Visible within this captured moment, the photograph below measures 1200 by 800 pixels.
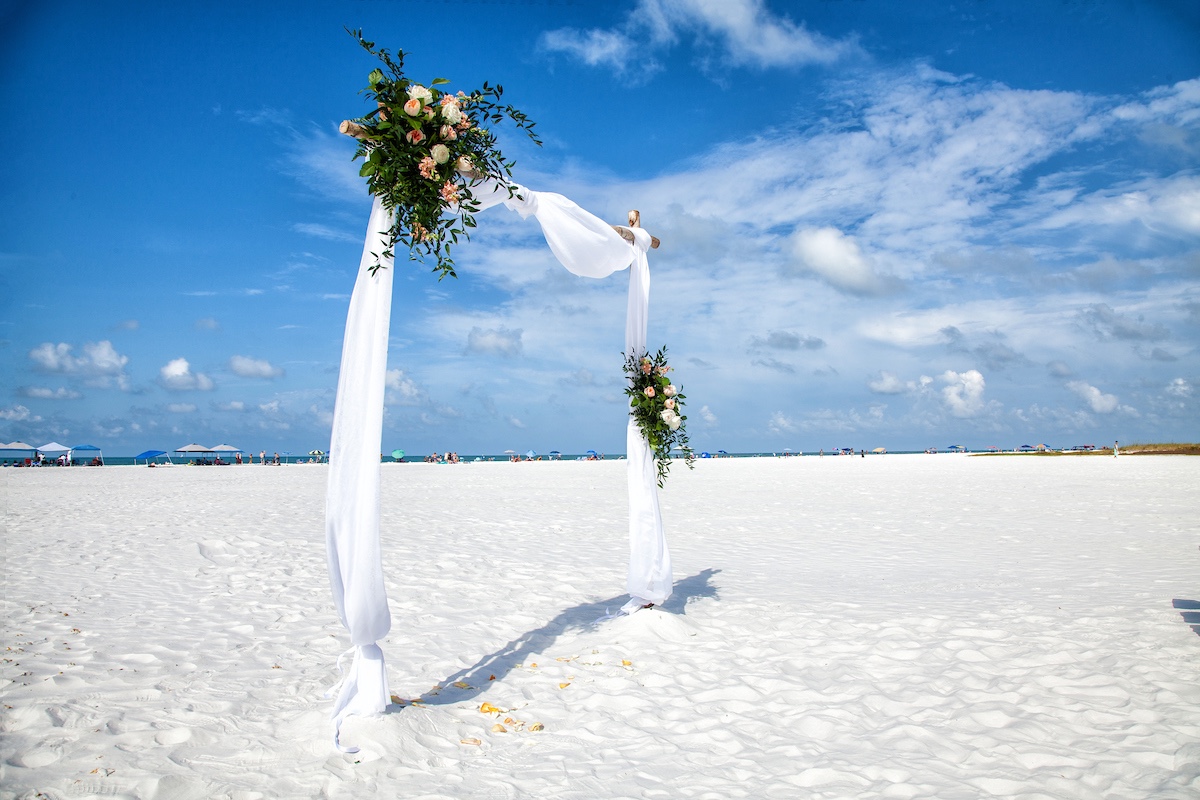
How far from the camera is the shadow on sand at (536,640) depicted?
476 centimetres

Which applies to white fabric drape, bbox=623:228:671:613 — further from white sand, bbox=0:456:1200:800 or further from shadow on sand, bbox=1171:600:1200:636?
shadow on sand, bbox=1171:600:1200:636

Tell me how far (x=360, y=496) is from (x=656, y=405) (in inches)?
118

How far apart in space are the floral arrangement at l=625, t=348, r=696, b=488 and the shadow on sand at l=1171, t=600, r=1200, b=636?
4642 mm

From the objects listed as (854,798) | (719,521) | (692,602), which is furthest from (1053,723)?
(719,521)

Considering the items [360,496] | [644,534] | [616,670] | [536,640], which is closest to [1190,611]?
[644,534]

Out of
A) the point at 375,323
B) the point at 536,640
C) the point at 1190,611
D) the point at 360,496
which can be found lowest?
the point at 536,640

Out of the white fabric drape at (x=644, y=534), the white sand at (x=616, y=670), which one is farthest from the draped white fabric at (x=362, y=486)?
the white fabric drape at (x=644, y=534)

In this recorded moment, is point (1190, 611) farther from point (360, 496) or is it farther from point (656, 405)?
point (360, 496)

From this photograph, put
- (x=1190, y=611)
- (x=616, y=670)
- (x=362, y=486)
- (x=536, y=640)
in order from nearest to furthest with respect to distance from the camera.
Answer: (x=362, y=486) → (x=616, y=670) → (x=536, y=640) → (x=1190, y=611)

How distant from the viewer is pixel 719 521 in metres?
13.9

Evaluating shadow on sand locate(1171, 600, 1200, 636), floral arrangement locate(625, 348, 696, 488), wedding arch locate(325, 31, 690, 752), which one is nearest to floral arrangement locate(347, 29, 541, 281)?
wedding arch locate(325, 31, 690, 752)

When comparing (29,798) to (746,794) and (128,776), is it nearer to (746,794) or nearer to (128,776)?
(128,776)

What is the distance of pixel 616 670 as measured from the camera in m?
5.16

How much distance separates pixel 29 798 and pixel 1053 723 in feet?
18.5
